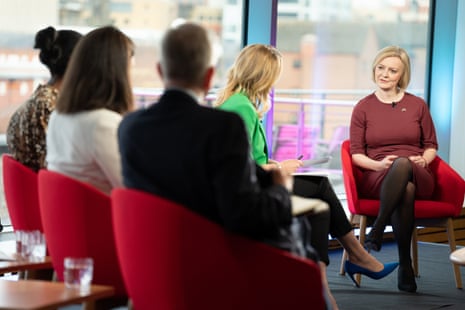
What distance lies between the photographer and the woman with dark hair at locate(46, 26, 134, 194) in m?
3.32

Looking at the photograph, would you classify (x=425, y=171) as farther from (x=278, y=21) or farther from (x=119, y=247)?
(x=119, y=247)

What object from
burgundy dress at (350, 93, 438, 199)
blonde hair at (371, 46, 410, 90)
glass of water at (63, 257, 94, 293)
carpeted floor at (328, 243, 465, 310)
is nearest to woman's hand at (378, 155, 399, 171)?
burgundy dress at (350, 93, 438, 199)

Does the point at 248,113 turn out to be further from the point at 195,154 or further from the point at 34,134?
the point at 195,154

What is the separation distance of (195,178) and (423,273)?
390cm

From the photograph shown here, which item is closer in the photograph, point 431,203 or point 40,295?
point 40,295

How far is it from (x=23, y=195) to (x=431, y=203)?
9.42 ft

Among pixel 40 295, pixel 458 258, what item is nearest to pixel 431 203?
pixel 458 258

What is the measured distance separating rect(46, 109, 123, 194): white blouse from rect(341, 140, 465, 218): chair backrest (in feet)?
8.44

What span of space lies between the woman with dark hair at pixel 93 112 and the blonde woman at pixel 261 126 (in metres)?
1.29

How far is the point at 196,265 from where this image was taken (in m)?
2.72

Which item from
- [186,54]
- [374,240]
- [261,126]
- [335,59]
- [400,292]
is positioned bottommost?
[400,292]

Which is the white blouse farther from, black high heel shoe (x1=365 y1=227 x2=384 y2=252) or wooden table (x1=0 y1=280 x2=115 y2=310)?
black high heel shoe (x1=365 y1=227 x2=384 y2=252)

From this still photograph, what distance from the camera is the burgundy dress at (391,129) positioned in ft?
19.5

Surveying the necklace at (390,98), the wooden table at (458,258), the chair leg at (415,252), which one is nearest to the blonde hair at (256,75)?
the necklace at (390,98)
